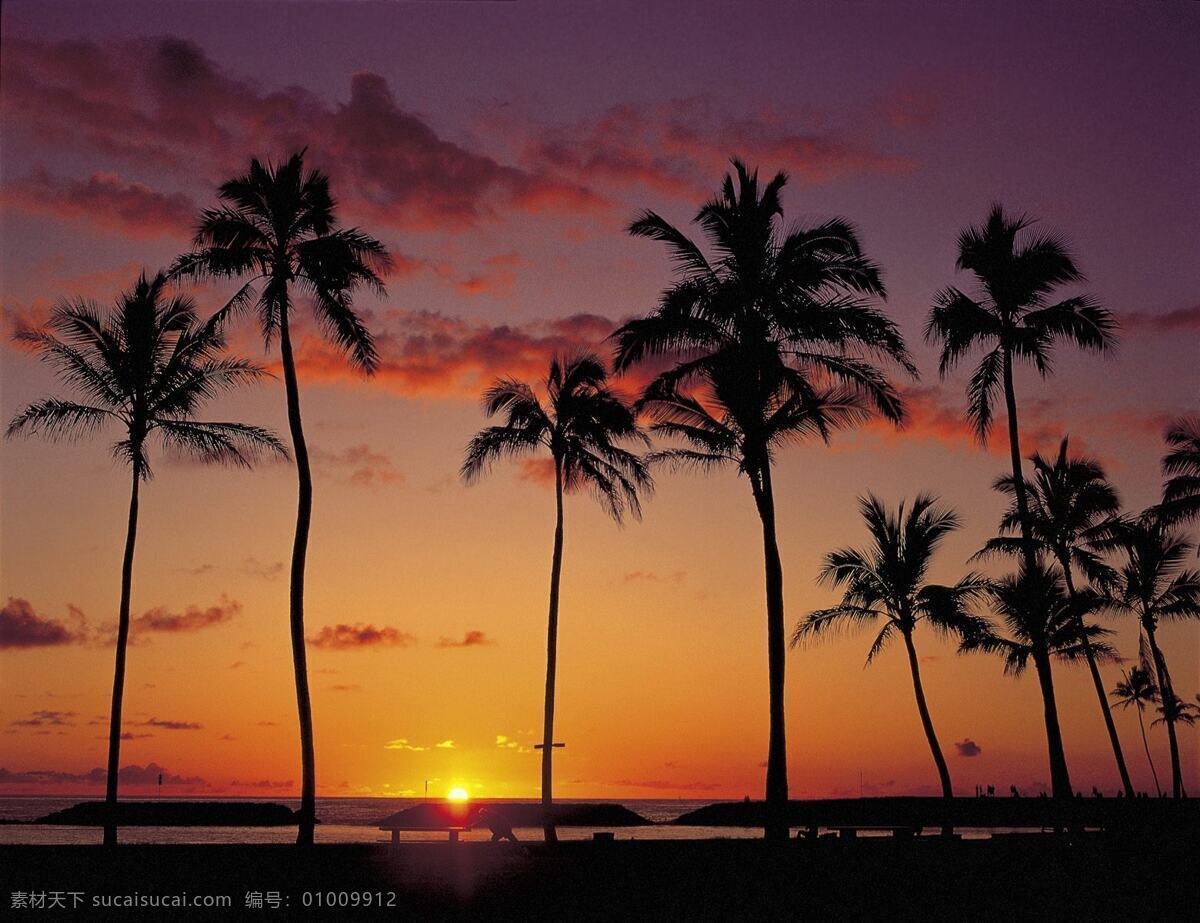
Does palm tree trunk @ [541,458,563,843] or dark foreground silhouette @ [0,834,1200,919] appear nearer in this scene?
dark foreground silhouette @ [0,834,1200,919]

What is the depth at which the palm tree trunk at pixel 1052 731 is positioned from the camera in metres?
30.2

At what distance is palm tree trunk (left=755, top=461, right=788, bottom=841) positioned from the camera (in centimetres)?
2620

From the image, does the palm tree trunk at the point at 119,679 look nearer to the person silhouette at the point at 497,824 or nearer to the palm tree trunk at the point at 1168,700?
the person silhouette at the point at 497,824

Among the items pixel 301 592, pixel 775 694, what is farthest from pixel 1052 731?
pixel 301 592

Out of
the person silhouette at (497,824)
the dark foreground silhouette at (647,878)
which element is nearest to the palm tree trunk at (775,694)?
the dark foreground silhouette at (647,878)

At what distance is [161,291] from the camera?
29.2 meters

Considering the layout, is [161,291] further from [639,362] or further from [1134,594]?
[1134,594]

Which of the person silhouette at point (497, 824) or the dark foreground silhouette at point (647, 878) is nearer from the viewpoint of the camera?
the dark foreground silhouette at point (647, 878)

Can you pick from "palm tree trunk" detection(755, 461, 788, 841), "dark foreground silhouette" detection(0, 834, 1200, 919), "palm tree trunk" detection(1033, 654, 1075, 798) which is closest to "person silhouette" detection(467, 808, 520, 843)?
"dark foreground silhouette" detection(0, 834, 1200, 919)

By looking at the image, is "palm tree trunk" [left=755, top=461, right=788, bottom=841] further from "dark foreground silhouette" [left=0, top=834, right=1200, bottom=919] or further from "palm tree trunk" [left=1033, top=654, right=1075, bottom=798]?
"palm tree trunk" [left=1033, top=654, right=1075, bottom=798]

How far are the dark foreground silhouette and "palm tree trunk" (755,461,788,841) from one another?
743 mm

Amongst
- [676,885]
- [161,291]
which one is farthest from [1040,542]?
[161,291]

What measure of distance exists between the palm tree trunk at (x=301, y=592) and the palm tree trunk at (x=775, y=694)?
33.2 feet

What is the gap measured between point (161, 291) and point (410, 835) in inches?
2105
